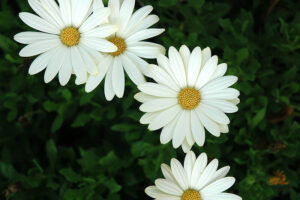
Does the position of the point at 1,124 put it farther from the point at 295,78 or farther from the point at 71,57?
the point at 295,78

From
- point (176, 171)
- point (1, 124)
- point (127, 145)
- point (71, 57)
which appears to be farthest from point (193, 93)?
point (1, 124)

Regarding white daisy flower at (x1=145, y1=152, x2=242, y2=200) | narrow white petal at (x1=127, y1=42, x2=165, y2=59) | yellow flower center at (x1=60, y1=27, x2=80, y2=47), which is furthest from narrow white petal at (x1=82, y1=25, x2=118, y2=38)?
white daisy flower at (x1=145, y1=152, x2=242, y2=200)

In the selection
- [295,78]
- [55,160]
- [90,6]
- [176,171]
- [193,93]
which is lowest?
[176,171]

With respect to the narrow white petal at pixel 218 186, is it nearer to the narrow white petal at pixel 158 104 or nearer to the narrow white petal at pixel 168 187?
the narrow white petal at pixel 168 187

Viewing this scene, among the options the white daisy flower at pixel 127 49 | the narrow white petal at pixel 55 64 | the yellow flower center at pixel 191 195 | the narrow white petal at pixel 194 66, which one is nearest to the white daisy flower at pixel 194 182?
the yellow flower center at pixel 191 195

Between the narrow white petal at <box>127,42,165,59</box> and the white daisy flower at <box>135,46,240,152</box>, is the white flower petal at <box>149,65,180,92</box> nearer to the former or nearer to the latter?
the white daisy flower at <box>135,46,240,152</box>
